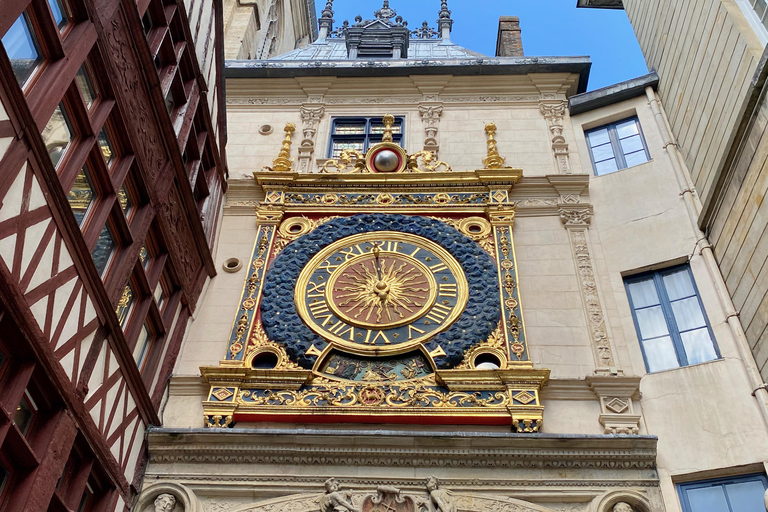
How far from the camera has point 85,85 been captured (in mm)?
7438

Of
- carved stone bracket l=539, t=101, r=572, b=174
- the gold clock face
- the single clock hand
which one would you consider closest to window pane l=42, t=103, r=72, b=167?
the gold clock face

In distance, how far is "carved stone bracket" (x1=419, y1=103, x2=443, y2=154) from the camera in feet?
44.3

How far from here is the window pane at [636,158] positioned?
41.1ft

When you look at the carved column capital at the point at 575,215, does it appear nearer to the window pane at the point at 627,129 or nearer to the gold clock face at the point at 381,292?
the gold clock face at the point at 381,292

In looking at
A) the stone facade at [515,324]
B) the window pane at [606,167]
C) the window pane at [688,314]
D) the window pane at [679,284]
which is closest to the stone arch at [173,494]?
the stone facade at [515,324]

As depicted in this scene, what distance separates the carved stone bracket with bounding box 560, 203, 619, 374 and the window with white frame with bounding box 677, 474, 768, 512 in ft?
5.68

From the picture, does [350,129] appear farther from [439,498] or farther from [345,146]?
[439,498]

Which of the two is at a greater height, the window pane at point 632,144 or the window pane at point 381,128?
the window pane at point 381,128

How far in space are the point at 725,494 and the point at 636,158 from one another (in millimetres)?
6080

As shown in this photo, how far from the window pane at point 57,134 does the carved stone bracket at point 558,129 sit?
26.8 feet

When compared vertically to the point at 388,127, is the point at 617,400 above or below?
below

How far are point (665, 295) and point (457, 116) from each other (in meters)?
5.47

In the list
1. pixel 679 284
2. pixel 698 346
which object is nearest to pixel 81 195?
pixel 698 346

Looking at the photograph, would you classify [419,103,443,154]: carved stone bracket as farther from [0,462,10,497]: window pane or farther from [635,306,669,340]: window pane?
[0,462,10,497]: window pane
